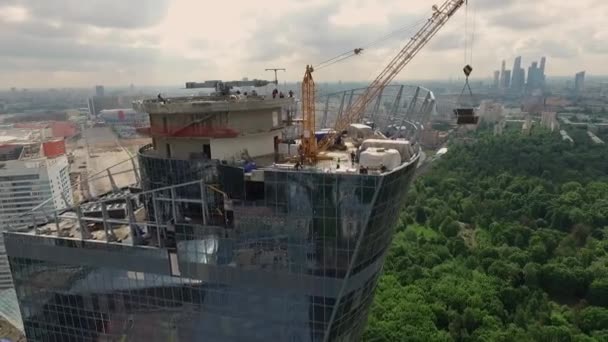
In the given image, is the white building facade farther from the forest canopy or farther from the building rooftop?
the forest canopy

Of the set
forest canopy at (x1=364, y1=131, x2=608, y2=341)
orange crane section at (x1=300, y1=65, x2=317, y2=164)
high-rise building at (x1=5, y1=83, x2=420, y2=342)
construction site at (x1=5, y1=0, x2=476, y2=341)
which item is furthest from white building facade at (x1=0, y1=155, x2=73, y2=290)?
orange crane section at (x1=300, y1=65, x2=317, y2=164)

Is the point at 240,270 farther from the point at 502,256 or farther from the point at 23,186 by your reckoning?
the point at 23,186

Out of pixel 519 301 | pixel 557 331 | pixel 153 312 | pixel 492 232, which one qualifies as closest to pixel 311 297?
pixel 153 312

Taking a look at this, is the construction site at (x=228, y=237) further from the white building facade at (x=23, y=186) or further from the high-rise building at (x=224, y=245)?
the white building facade at (x=23, y=186)

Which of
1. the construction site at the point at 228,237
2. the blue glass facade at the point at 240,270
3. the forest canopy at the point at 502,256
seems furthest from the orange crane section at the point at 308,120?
the forest canopy at the point at 502,256

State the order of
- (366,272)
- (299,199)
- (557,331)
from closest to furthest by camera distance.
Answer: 1. (299,199)
2. (366,272)
3. (557,331)

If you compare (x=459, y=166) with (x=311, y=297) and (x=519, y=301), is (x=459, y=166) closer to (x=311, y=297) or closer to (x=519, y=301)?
(x=519, y=301)
